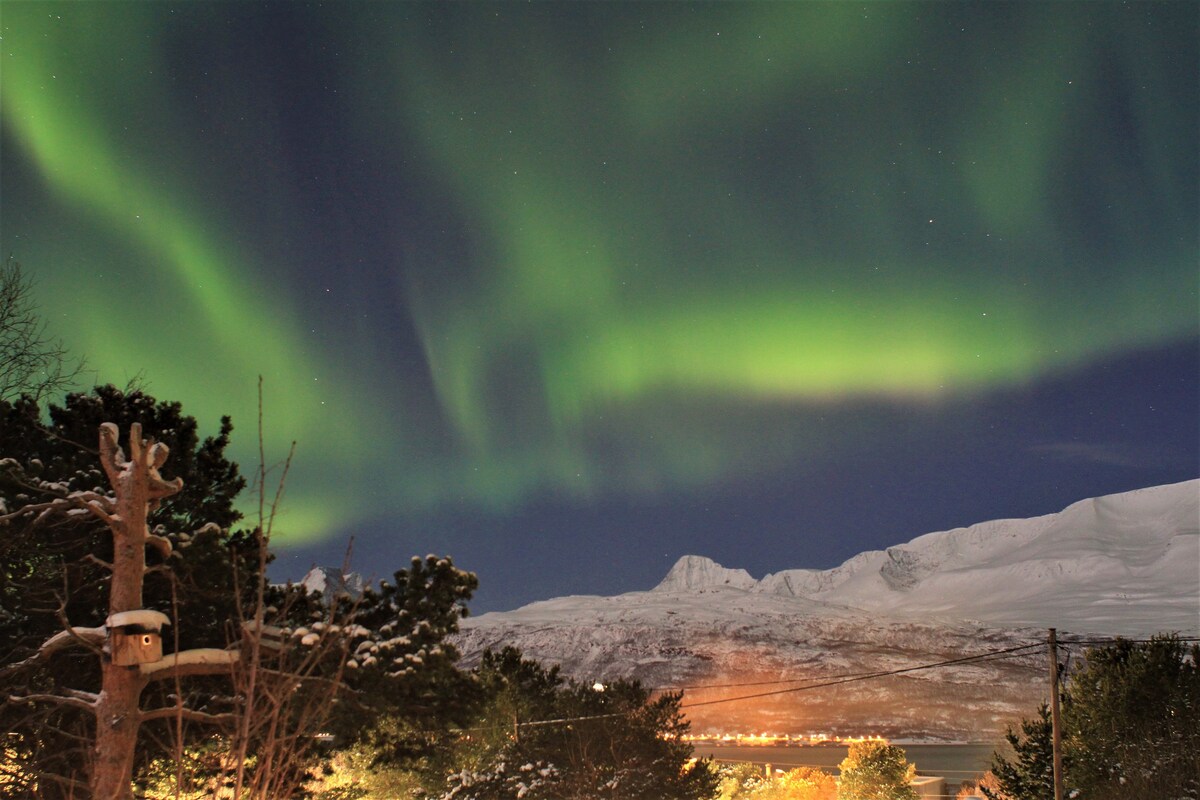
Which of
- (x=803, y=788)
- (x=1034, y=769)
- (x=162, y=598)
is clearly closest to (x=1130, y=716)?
(x=1034, y=769)

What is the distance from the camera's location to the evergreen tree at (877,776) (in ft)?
125

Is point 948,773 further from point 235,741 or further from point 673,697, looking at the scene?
point 235,741

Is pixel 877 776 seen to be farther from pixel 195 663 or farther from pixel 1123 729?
pixel 195 663

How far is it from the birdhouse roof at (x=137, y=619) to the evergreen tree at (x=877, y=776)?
116ft

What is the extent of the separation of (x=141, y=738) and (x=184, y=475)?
478cm

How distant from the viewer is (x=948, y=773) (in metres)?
80.7

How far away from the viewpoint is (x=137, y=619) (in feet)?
31.3

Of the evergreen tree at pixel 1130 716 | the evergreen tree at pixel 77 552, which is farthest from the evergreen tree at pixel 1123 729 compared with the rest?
the evergreen tree at pixel 77 552

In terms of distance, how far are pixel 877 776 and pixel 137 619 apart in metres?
35.7

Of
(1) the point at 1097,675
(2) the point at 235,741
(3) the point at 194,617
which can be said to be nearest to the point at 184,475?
(3) the point at 194,617

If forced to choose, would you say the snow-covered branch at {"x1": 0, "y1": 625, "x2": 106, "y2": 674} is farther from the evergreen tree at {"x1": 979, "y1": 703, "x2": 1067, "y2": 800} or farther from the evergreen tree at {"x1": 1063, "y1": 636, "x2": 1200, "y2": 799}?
the evergreen tree at {"x1": 979, "y1": 703, "x2": 1067, "y2": 800}

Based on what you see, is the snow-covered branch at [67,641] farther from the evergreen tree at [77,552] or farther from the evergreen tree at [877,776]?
the evergreen tree at [877,776]

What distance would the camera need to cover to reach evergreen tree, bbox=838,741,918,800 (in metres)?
38.2

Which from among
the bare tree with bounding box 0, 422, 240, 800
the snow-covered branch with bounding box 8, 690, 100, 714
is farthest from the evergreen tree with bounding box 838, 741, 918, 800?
the bare tree with bounding box 0, 422, 240, 800
